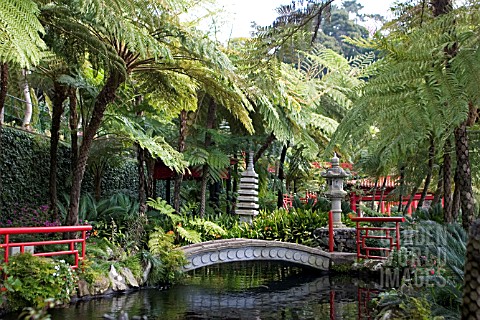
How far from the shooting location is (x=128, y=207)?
423 inches

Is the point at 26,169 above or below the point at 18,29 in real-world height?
below

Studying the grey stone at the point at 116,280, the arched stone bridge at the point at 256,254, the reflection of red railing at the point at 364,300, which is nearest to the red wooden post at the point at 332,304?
the reflection of red railing at the point at 364,300

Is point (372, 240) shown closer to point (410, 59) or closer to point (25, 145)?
point (25, 145)

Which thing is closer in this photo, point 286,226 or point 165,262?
point 165,262

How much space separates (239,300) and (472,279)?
555 centimetres

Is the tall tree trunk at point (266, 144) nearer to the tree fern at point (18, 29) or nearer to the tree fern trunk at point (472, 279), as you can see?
the tree fern at point (18, 29)

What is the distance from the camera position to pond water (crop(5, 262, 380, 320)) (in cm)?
649

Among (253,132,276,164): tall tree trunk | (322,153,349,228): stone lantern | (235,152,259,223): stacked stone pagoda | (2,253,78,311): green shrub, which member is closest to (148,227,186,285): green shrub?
(2,253,78,311): green shrub

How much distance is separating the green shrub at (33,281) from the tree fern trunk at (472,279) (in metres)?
4.66

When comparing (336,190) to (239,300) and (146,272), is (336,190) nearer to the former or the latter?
(239,300)

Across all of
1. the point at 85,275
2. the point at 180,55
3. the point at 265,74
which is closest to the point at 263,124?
the point at 180,55

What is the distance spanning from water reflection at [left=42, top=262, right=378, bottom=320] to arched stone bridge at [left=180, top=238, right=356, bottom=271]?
33 centimetres

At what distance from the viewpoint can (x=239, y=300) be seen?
771cm

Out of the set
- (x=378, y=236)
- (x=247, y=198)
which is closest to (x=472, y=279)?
(x=378, y=236)
